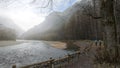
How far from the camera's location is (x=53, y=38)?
8588 centimetres

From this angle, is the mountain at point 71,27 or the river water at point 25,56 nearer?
the river water at point 25,56

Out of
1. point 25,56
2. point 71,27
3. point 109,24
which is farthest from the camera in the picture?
point 71,27

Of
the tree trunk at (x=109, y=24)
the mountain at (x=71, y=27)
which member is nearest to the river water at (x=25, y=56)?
the tree trunk at (x=109, y=24)

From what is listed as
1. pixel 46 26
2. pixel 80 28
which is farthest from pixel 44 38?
pixel 80 28

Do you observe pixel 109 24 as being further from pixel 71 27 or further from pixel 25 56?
pixel 71 27

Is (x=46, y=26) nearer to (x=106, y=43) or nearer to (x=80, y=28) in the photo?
(x=80, y=28)

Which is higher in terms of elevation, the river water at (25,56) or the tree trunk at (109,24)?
the tree trunk at (109,24)

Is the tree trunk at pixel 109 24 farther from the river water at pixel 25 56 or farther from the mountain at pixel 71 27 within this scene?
the mountain at pixel 71 27

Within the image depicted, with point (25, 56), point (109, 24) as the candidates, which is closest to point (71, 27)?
point (25, 56)

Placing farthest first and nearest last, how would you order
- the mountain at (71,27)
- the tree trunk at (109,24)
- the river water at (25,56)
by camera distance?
the mountain at (71,27)
the river water at (25,56)
the tree trunk at (109,24)

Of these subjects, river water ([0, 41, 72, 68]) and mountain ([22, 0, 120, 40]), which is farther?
mountain ([22, 0, 120, 40])

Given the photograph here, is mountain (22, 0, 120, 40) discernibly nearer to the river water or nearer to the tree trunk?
the river water

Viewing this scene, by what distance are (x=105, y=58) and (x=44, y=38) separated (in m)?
89.5

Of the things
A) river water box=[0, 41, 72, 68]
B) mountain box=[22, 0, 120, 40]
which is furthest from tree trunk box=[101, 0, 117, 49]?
mountain box=[22, 0, 120, 40]
